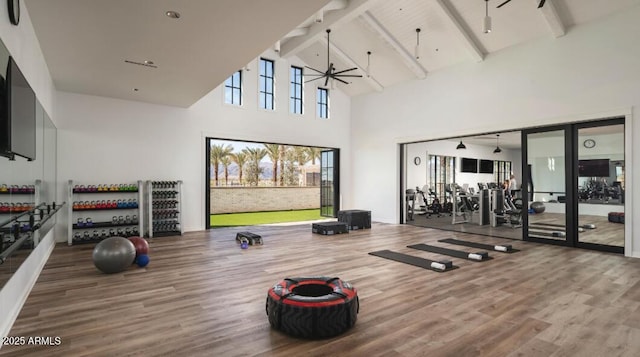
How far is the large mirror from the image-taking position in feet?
8.50

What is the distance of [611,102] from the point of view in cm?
554

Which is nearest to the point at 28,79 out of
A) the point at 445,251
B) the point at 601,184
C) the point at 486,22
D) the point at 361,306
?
the point at 361,306

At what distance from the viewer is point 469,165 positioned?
14289 mm

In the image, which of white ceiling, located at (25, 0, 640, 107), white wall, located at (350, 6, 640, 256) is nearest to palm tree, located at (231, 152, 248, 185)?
white wall, located at (350, 6, 640, 256)

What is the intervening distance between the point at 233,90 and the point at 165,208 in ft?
11.1

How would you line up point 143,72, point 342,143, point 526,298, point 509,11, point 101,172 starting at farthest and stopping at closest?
point 342,143, point 101,172, point 509,11, point 143,72, point 526,298

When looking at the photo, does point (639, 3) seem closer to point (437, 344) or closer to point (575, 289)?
point (575, 289)

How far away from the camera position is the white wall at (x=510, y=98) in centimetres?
545

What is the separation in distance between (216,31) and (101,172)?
4.71 metres

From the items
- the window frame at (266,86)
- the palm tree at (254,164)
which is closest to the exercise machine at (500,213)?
the window frame at (266,86)

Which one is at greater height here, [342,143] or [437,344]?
[342,143]

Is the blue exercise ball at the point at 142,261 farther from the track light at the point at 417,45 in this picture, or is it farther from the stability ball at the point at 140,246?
the track light at the point at 417,45

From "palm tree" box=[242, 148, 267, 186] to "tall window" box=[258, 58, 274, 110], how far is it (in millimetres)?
8132

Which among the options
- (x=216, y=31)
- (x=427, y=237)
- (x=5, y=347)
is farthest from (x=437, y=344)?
(x=427, y=237)
